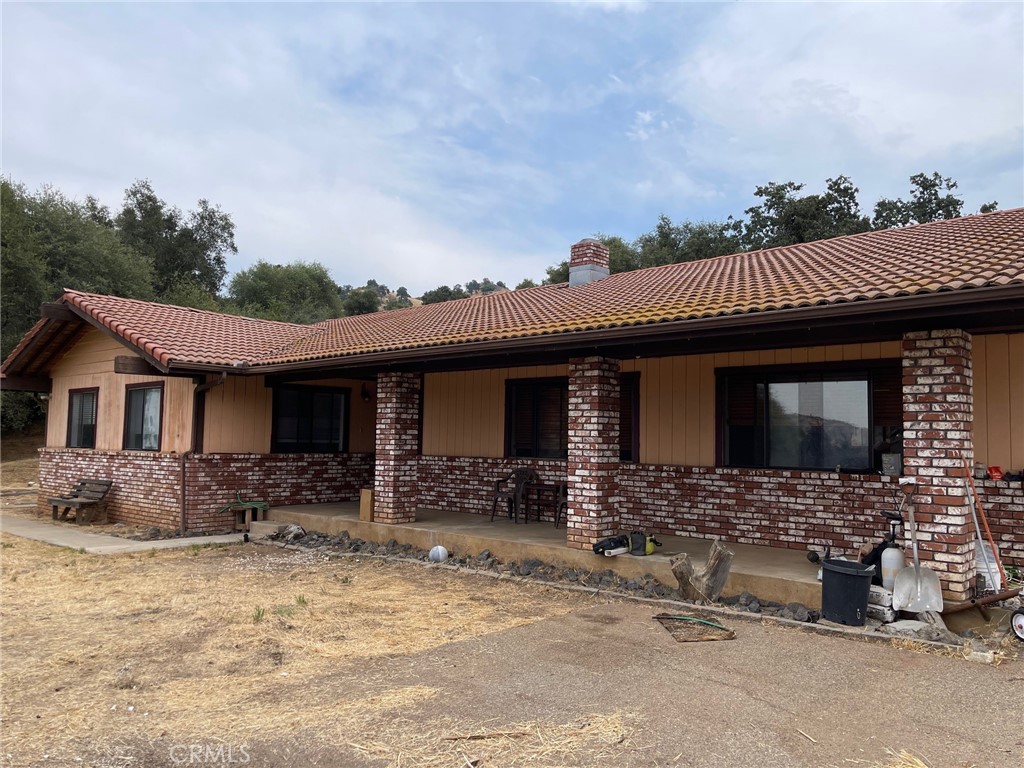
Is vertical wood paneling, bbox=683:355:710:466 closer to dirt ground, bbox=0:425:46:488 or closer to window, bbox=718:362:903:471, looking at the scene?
window, bbox=718:362:903:471

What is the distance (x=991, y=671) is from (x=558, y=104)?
48.2 ft

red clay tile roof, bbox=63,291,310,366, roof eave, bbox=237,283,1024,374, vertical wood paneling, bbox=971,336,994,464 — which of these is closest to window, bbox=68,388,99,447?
red clay tile roof, bbox=63,291,310,366

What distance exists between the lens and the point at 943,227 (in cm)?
1003

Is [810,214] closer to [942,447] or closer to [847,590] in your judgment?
[942,447]

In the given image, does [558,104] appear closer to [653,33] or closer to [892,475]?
[653,33]

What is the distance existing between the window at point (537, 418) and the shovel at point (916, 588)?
5.75 metres

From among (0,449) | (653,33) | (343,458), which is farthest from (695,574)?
(0,449)

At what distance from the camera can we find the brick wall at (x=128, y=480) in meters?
12.0

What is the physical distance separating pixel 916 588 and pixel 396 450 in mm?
6872

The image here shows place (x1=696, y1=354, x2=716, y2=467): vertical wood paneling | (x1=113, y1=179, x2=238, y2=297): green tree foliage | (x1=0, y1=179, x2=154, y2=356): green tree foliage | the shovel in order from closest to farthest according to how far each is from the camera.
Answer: the shovel → (x1=696, y1=354, x2=716, y2=467): vertical wood paneling → (x1=0, y1=179, x2=154, y2=356): green tree foliage → (x1=113, y1=179, x2=238, y2=297): green tree foliage

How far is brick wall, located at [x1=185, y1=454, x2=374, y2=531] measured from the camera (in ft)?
38.8

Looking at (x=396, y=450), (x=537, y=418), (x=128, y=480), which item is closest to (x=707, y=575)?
(x=537, y=418)

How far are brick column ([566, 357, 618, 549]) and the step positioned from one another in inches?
215

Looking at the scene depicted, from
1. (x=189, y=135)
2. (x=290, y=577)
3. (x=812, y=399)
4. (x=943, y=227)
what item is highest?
(x=189, y=135)
